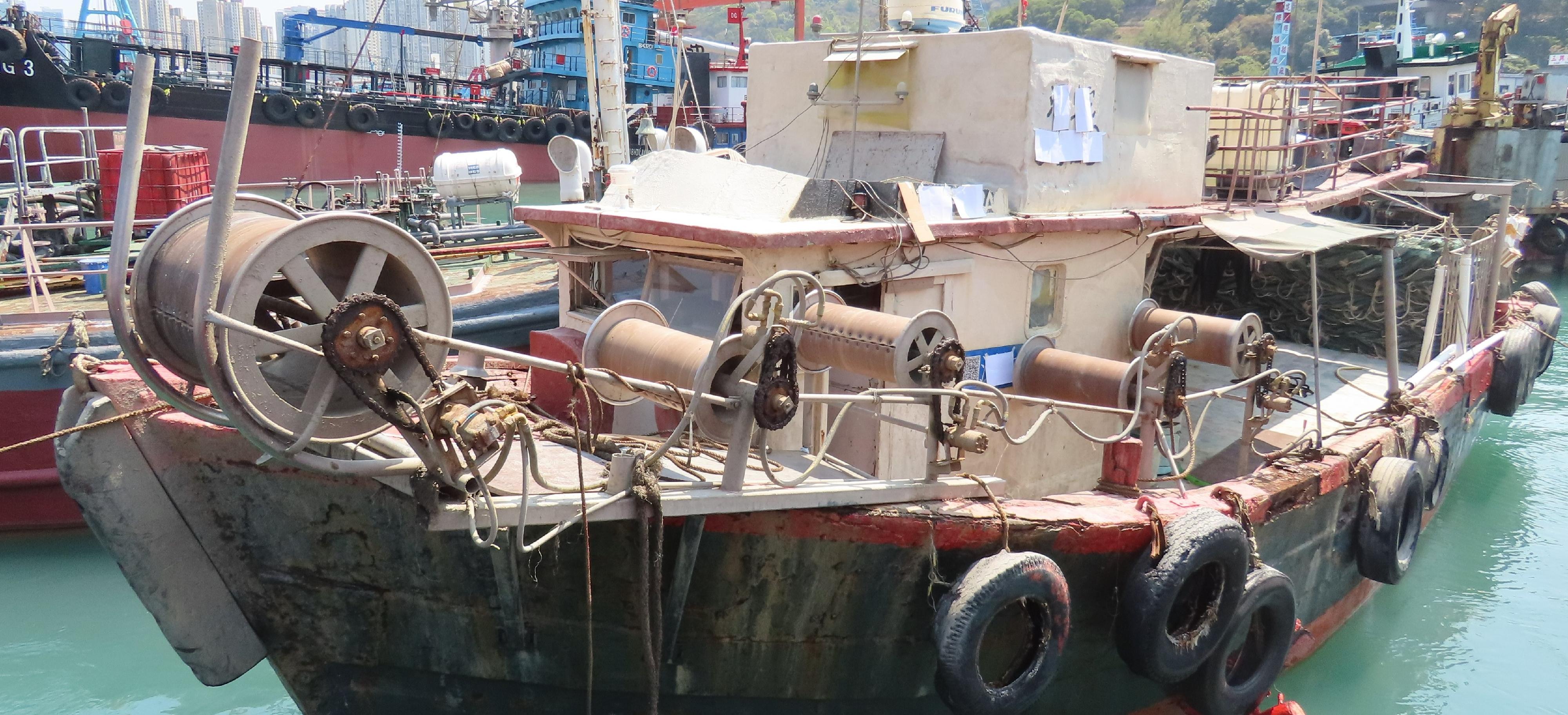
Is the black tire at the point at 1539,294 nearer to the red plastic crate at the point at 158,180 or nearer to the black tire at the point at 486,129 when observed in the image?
the red plastic crate at the point at 158,180

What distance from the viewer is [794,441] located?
5855 mm

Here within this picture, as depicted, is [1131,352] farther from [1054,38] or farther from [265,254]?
[265,254]

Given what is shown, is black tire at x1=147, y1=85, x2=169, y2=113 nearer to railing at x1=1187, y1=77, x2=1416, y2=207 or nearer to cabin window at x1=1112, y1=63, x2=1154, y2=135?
railing at x1=1187, y1=77, x2=1416, y2=207

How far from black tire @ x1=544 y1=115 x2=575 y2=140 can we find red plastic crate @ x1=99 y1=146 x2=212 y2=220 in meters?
22.8

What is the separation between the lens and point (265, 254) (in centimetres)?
307

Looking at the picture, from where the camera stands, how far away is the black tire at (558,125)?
117ft

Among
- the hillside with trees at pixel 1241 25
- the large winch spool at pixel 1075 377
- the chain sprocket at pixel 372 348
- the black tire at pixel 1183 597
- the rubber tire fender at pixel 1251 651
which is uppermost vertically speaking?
the hillside with trees at pixel 1241 25

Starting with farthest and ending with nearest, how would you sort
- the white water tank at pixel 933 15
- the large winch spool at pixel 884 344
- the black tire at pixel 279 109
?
the black tire at pixel 279 109, the white water tank at pixel 933 15, the large winch spool at pixel 884 344

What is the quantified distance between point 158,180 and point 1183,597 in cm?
1178

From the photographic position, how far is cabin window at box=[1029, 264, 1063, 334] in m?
7.09

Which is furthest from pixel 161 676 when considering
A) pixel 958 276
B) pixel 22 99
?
pixel 22 99

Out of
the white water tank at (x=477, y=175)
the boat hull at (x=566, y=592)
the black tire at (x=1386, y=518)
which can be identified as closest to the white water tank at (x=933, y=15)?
the boat hull at (x=566, y=592)

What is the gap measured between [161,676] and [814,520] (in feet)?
18.1

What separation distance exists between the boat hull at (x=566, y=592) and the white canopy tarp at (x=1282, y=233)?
327 cm
